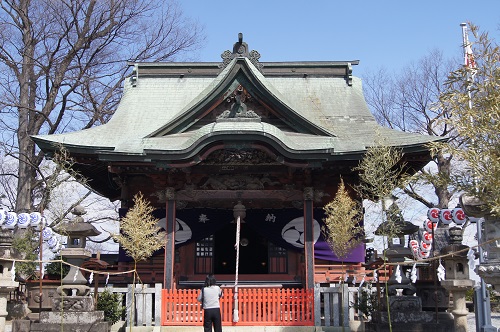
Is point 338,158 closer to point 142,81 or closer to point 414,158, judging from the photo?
point 414,158

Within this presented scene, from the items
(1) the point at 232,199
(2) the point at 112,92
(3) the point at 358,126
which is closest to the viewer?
(1) the point at 232,199

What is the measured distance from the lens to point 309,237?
1461cm

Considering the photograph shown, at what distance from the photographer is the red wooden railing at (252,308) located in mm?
13172

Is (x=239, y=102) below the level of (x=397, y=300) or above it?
above

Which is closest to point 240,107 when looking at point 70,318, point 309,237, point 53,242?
point 309,237

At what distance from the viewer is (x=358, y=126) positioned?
16969 millimetres

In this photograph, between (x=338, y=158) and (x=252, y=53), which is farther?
(x=252, y=53)

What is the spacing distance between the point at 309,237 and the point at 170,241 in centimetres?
358

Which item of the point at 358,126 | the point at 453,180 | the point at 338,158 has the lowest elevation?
the point at 453,180

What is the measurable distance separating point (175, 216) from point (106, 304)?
3189mm

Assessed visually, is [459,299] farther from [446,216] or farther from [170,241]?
[170,241]

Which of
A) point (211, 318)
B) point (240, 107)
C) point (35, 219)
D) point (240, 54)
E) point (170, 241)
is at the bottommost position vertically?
point (211, 318)

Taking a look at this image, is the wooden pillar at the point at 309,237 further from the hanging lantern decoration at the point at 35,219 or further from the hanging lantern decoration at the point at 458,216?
the hanging lantern decoration at the point at 35,219

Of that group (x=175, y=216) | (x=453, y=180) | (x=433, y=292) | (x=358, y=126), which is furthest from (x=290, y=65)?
(x=453, y=180)
